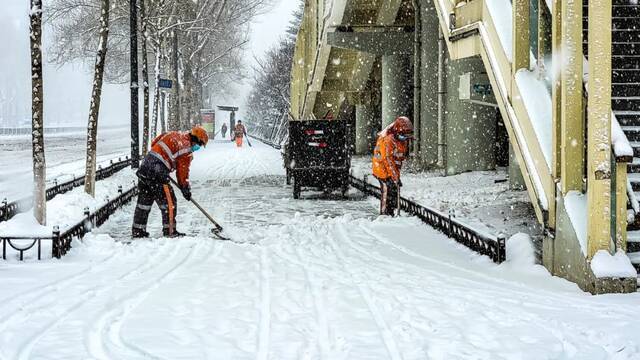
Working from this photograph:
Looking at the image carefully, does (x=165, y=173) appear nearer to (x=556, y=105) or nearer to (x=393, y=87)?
(x=556, y=105)

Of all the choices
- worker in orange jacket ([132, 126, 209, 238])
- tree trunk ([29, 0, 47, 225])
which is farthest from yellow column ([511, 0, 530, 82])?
tree trunk ([29, 0, 47, 225])

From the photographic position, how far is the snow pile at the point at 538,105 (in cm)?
847

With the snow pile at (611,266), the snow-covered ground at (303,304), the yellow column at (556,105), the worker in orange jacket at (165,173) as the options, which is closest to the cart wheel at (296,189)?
the snow-covered ground at (303,304)

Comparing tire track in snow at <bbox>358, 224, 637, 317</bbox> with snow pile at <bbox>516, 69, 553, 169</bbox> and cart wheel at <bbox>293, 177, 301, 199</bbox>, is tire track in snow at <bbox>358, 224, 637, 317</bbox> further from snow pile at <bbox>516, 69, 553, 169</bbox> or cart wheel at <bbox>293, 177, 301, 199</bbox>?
cart wheel at <bbox>293, 177, 301, 199</bbox>

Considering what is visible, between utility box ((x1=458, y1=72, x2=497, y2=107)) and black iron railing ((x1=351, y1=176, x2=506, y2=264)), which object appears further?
utility box ((x1=458, y1=72, x2=497, y2=107))

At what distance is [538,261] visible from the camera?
28.3 ft

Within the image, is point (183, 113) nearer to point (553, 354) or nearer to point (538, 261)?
point (538, 261)

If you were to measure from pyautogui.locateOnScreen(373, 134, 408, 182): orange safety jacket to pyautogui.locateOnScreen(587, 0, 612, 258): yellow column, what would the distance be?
617 centimetres

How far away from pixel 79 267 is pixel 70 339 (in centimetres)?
322

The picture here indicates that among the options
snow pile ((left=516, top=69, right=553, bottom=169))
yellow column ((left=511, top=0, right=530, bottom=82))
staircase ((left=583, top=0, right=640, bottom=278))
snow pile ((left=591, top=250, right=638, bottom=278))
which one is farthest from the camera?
yellow column ((left=511, top=0, right=530, bottom=82))

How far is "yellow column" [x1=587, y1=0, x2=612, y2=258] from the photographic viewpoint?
7219mm

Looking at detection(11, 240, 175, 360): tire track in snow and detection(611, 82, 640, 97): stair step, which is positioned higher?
detection(611, 82, 640, 97): stair step

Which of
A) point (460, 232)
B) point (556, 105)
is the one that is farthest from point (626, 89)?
point (460, 232)

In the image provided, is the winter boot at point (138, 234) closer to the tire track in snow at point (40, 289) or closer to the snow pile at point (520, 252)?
the tire track in snow at point (40, 289)
